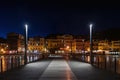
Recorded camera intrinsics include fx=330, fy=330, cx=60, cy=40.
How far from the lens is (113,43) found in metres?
197

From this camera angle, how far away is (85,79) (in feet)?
68.3

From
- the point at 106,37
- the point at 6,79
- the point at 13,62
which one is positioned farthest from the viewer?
the point at 106,37

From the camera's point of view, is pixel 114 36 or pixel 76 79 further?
pixel 114 36

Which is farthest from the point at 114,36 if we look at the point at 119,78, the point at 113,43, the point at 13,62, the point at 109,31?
the point at 119,78

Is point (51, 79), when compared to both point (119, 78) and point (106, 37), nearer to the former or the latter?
point (119, 78)

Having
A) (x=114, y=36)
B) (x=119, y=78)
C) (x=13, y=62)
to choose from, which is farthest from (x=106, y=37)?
(x=119, y=78)

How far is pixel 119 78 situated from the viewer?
20812mm

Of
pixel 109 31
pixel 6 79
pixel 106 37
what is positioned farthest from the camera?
pixel 106 37

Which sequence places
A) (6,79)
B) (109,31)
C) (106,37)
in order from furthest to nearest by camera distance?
1. (106,37)
2. (109,31)
3. (6,79)

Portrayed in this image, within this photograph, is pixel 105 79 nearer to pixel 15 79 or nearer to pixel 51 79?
pixel 51 79

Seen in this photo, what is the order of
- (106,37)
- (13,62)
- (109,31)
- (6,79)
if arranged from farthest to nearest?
(106,37)
(109,31)
(13,62)
(6,79)

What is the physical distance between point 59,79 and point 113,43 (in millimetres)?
178983

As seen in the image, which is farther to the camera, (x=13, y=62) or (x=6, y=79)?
(x=13, y=62)

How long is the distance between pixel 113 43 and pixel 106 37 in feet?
39.3
